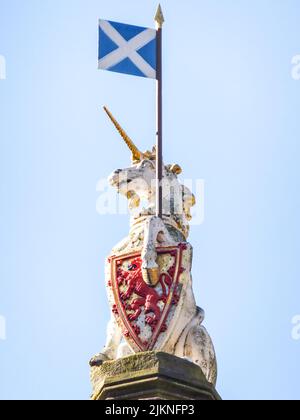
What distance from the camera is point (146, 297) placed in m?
20.5

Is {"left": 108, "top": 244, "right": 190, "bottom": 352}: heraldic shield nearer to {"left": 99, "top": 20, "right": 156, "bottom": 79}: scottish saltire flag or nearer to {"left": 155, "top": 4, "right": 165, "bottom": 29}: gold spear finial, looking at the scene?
{"left": 99, "top": 20, "right": 156, "bottom": 79}: scottish saltire flag

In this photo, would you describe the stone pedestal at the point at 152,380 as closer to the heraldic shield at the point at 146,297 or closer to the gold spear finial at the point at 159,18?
the heraldic shield at the point at 146,297

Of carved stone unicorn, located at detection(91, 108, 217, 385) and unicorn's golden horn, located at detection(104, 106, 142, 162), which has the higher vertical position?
unicorn's golden horn, located at detection(104, 106, 142, 162)

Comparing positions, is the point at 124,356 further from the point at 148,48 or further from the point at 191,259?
the point at 148,48

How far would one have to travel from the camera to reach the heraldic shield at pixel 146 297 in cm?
2033

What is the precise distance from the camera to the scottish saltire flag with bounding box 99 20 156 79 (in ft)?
73.7

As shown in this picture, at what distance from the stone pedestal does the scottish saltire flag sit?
4911 mm

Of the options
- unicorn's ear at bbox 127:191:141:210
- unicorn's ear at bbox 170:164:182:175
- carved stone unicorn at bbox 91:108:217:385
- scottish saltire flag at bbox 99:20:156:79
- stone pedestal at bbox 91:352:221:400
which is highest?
→ scottish saltire flag at bbox 99:20:156:79

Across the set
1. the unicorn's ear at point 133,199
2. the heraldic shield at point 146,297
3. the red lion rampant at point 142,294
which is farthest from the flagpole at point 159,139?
the red lion rampant at point 142,294

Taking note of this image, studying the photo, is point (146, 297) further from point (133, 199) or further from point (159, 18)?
point (159, 18)

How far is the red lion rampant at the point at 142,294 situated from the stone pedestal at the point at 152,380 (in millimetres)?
1430

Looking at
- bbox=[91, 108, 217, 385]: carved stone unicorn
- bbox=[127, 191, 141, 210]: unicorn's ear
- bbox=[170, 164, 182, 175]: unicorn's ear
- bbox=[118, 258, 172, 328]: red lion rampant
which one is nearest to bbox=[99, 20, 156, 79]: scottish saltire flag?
bbox=[170, 164, 182, 175]: unicorn's ear

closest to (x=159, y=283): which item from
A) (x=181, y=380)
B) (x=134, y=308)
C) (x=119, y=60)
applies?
(x=134, y=308)
